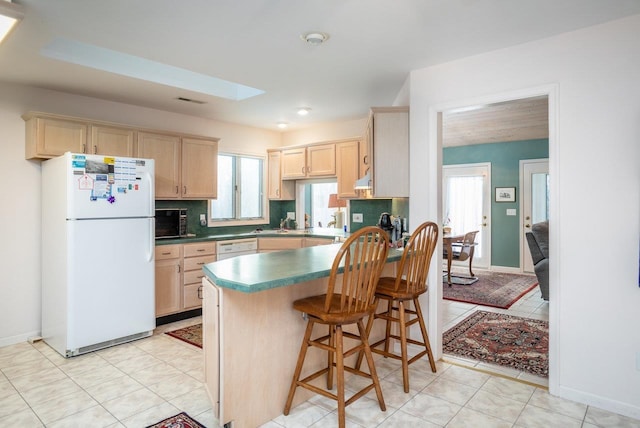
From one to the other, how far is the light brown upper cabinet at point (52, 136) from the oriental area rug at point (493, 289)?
4.77 meters

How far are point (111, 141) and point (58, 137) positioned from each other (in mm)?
459

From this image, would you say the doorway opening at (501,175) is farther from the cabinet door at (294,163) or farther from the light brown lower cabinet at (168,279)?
the light brown lower cabinet at (168,279)

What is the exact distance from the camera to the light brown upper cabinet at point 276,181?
18.8 ft

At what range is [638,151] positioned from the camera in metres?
2.27

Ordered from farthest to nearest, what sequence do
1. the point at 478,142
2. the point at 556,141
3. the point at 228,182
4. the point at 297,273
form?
the point at 478,142, the point at 228,182, the point at 556,141, the point at 297,273

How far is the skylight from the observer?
2.99 m

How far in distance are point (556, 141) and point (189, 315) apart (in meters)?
3.96

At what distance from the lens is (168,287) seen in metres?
4.07

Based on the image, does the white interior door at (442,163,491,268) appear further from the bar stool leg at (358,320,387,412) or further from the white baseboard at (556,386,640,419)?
the bar stool leg at (358,320,387,412)

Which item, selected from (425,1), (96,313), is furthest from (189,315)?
(425,1)

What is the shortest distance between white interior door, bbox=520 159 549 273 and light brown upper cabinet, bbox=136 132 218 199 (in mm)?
5528

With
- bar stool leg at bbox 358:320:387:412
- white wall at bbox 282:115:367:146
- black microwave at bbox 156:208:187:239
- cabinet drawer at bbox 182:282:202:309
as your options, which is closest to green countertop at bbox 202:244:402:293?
bar stool leg at bbox 358:320:387:412

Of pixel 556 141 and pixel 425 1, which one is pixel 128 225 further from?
pixel 556 141

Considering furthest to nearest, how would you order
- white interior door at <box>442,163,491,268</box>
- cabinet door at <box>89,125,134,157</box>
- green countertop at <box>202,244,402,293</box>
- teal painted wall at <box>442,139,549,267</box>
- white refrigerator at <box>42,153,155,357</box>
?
white interior door at <box>442,163,491,268</box> → teal painted wall at <box>442,139,549,267</box> → cabinet door at <box>89,125,134,157</box> → white refrigerator at <box>42,153,155,357</box> → green countertop at <box>202,244,402,293</box>
